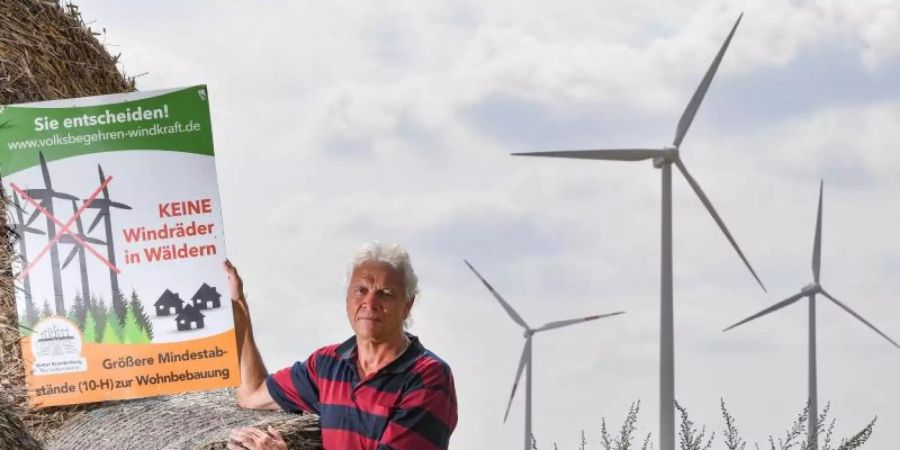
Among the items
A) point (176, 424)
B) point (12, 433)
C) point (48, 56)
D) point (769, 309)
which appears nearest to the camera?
point (12, 433)

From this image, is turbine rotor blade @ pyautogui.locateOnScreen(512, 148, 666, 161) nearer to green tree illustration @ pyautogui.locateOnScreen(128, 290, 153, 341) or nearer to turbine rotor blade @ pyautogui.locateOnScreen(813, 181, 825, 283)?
turbine rotor blade @ pyautogui.locateOnScreen(813, 181, 825, 283)

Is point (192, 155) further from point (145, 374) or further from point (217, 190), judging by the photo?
point (145, 374)

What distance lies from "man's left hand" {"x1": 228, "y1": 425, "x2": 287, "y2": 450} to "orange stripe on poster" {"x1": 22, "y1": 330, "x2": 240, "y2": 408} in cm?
93

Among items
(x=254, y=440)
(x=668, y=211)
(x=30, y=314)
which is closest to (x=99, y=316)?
(x=30, y=314)

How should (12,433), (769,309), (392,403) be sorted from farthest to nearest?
(769,309) < (12,433) < (392,403)

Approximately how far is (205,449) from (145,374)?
1.10 m

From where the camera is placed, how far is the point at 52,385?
8312 millimetres

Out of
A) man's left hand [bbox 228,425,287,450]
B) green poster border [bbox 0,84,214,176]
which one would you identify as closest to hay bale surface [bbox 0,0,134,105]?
green poster border [bbox 0,84,214,176]

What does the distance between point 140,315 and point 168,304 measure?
19cm

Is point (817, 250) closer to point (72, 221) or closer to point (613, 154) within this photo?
point (613, 154)

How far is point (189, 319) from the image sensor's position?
809 centimetres

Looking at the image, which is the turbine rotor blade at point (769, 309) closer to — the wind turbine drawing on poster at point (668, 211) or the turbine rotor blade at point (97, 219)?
the wind turbine drawing on poster at point (668, 211)

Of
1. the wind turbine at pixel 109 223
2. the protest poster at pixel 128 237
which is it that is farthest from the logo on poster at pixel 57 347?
the wind turbine at pixel 109 223

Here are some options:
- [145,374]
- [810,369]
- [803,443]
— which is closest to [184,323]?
[145,374]
